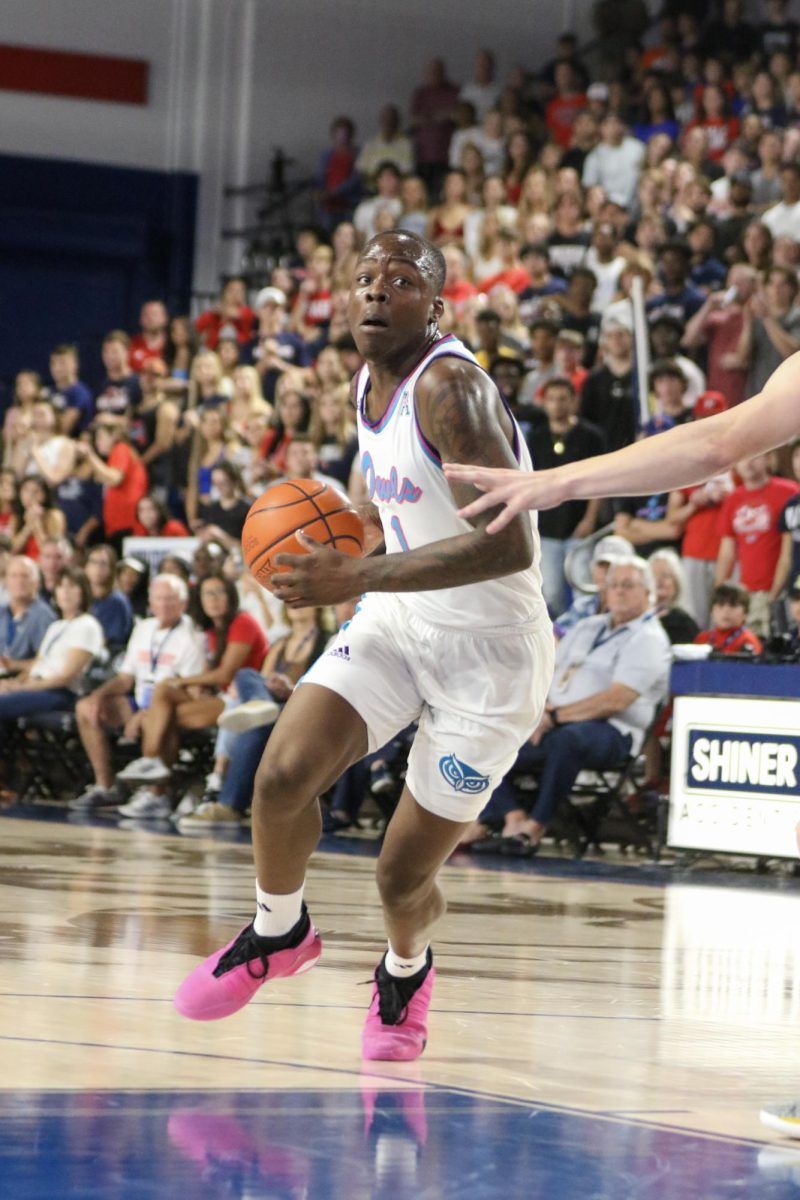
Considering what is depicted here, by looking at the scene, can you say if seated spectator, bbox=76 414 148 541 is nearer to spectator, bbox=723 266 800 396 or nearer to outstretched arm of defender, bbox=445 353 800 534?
spectator, bbox=723 266 800 396

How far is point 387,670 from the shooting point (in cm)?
452

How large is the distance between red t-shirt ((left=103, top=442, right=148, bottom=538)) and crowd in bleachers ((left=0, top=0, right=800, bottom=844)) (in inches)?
0.8

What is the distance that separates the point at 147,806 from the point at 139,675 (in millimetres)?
904

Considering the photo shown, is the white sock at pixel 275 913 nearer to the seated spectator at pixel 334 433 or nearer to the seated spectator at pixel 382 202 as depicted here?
the seated spectator at pixel 334 433

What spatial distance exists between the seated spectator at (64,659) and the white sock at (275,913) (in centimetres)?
826

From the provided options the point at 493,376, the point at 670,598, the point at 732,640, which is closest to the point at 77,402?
the point at 493,376

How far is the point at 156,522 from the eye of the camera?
48.1 ft

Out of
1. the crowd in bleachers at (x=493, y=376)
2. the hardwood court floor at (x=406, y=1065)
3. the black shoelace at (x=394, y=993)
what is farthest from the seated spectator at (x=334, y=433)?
the black shoelace at (x=394, y=993)

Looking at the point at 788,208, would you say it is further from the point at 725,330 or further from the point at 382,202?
the point at 382,202

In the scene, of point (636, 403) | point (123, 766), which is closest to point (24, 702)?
point (123, 766)

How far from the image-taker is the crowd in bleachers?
453 inches

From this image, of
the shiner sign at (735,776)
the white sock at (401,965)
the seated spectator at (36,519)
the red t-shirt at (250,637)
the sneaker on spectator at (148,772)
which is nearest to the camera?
the white sock at (401,965)

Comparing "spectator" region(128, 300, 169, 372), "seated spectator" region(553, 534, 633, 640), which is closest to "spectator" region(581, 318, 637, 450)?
"seated spectator" region(553, 534, 633, 640)

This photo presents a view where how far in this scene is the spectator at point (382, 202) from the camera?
17859mm
